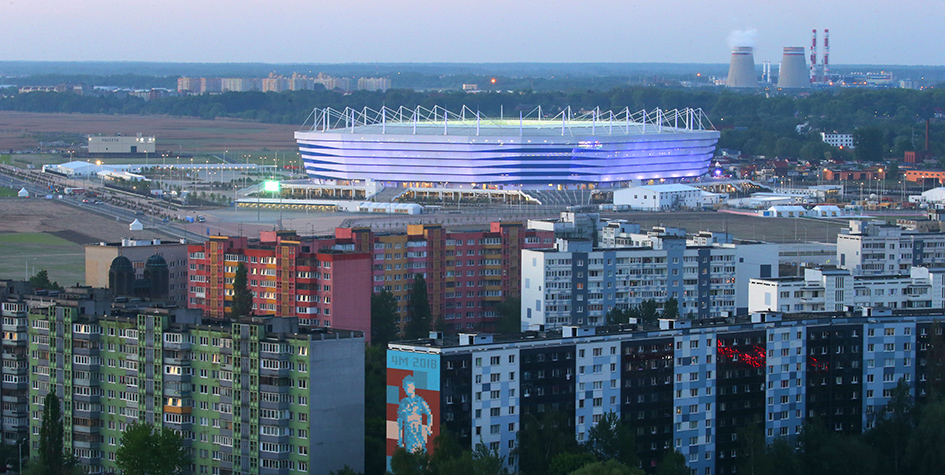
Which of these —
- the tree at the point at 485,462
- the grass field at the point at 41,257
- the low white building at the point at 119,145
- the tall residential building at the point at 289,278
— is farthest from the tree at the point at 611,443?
the low white building at the point at 119,145

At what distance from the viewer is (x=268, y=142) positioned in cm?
14812

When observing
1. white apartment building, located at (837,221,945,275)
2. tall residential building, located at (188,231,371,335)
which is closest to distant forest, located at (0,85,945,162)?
white apartment building, located at (837,221,945,275)

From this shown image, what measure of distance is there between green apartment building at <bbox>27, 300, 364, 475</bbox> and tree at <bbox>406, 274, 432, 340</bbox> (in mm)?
11173

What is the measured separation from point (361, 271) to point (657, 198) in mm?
44293

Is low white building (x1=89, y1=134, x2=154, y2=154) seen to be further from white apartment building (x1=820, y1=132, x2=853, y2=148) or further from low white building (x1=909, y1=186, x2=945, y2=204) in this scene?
low white building (x1=909, y1=186, x2=945, y2=204)

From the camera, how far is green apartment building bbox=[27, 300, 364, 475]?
28625 millimetres

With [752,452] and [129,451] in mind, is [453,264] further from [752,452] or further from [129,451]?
[129,451]

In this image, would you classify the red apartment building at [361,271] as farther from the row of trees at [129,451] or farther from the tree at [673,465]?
the tree at [673,465]

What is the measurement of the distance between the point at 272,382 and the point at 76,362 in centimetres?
409

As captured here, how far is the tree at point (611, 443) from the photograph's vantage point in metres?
29.0

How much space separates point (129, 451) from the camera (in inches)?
1118

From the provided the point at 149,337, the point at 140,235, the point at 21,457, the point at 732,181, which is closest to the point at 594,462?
the point at 149,337

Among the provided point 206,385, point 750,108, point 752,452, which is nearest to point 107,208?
point 206,385

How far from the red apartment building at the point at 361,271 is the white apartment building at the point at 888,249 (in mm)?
7439
